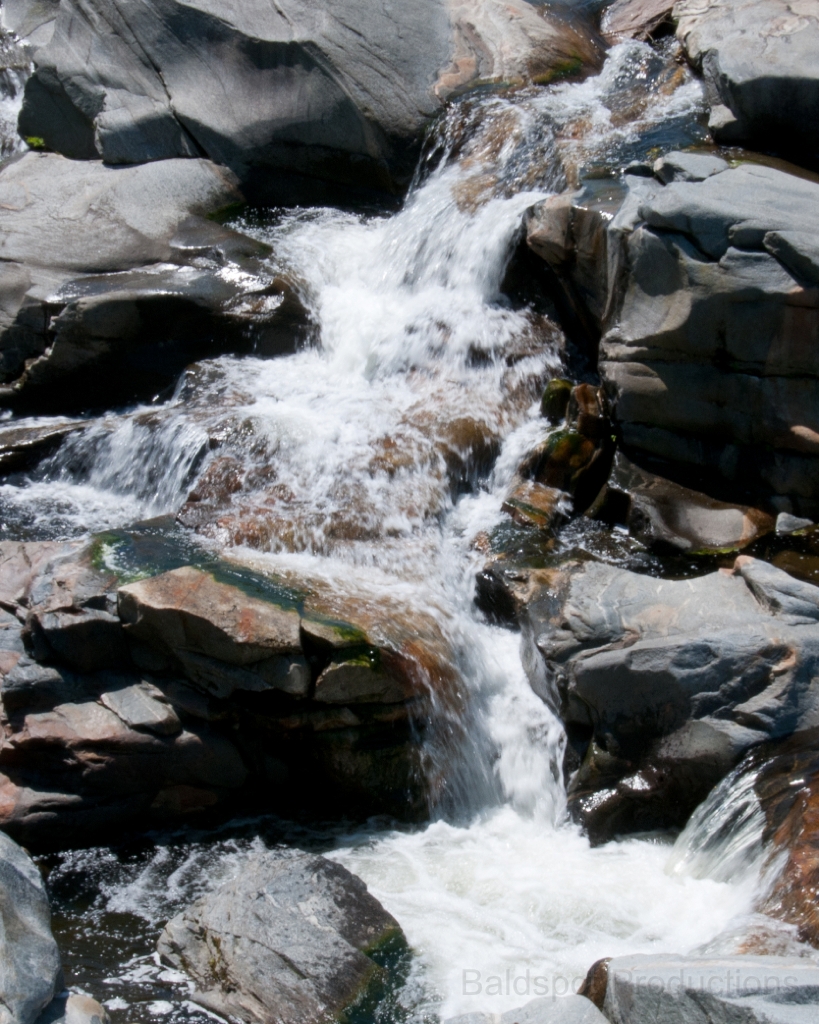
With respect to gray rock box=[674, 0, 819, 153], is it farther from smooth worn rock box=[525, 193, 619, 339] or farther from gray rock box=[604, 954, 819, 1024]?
gray rock box=[604, 954, 819, 1024]

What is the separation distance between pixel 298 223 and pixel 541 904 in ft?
Result: 25.6

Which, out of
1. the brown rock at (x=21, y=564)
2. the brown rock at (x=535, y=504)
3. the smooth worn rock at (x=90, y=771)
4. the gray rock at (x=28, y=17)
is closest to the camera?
the smooth worn rock at (x=90, y=771)

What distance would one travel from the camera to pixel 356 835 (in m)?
5.36

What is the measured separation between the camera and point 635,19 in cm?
1195

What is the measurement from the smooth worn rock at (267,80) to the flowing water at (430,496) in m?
0.55

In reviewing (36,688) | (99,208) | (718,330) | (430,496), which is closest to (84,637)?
(36,688)

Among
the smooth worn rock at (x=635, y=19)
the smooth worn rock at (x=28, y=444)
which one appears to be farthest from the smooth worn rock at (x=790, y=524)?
the smooth worn rock at (x=635, y=19)

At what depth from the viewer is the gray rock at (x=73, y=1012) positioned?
3.54 meters

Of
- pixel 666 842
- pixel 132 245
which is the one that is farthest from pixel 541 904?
pixel 132 245

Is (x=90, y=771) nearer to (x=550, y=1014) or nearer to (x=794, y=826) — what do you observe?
(x=550, y=1014)

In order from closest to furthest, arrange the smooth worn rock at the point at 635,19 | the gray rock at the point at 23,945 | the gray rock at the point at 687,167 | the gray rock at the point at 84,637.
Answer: the gray rock at the point at 23,945 < the gray rock at the point at 84,637 < the gray rock at the point at 687,167 < the smooth worn rock at the point at 635,19

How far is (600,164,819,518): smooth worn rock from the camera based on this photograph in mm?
6484

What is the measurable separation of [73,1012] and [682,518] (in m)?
4.85

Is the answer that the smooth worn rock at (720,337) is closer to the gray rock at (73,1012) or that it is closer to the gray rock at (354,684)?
the gray rock at (354,684)
